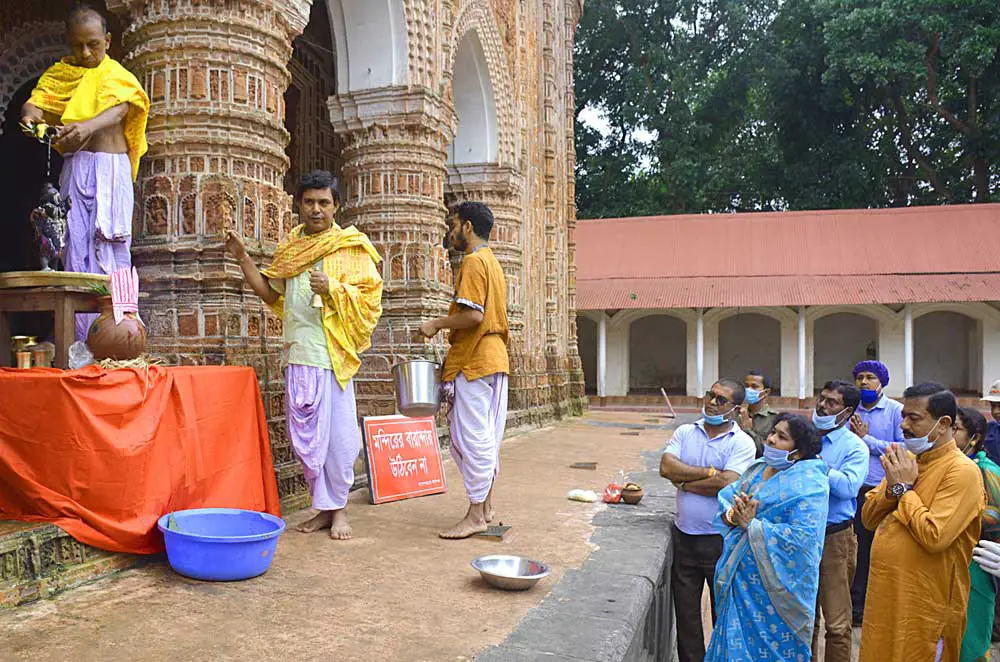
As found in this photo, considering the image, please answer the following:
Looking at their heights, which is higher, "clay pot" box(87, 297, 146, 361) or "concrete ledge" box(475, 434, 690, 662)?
"clay pot" box(87, 297, 146, 361)

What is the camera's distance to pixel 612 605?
3041mm

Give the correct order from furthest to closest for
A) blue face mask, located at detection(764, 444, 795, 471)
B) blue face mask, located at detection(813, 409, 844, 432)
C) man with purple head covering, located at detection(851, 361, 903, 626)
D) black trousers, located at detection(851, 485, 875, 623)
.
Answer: black trousers, located at detection(851, 485, 875, 623)
man with purple head covering, located at detection(851, 361, 903, 626)
blue face mask, located at detection(813, 409, 844, 432)
blue face mask, located at detection(764, 444, 795, 471)

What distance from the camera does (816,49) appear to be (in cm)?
2545

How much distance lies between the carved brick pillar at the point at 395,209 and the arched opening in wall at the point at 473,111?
2228mm

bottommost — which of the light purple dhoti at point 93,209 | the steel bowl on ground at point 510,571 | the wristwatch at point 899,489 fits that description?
the steel bowl on ground at point 510,571

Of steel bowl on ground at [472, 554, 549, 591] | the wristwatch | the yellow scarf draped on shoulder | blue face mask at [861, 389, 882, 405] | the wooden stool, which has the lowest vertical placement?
steel bowl on ground at [472, 554, 549, 591]

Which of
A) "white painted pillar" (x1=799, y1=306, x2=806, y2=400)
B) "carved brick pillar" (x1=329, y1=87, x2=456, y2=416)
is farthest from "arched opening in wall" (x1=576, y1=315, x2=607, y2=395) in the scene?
"carved brick pillar" (x1=329, y1=87, x2=456, y2=416)

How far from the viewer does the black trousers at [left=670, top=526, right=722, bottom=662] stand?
3.94 m

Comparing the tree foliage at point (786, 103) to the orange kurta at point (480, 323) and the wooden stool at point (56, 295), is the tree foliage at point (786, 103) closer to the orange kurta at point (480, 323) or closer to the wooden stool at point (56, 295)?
the orange kurta at point (480, 323)

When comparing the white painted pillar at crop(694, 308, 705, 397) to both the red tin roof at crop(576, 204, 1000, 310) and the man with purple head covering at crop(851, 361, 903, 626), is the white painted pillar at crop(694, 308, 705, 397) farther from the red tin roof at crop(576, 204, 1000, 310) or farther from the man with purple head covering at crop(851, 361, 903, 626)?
the man with purple head covering at crop(851, 361, 903, 626)

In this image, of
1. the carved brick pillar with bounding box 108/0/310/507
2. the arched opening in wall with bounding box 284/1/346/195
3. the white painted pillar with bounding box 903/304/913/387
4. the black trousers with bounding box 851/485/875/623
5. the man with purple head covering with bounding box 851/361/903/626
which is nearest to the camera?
the carved brick pillar with bounding box 108/0/310/507

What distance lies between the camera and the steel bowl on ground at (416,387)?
13.6 ft

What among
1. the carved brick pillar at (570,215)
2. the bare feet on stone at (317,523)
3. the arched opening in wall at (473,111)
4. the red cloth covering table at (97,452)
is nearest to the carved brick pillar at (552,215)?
the carved brick pillar at (570,215)

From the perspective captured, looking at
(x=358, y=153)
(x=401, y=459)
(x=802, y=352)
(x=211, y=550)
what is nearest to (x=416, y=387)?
(x=401, y=459)
